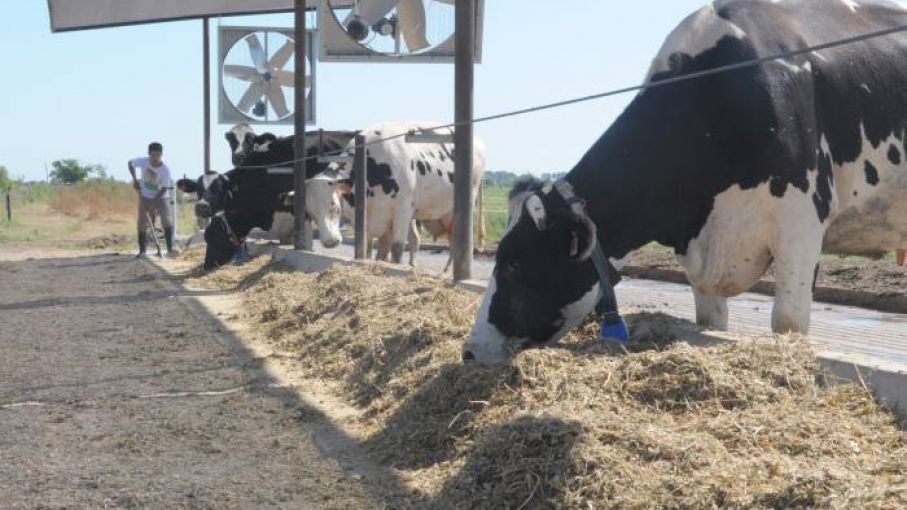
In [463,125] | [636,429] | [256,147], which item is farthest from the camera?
[256,147]

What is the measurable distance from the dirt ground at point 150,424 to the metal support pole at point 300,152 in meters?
Answer: 5.48

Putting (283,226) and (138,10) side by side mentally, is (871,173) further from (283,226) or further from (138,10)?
(138,10)

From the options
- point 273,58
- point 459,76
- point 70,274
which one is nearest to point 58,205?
point 273,58

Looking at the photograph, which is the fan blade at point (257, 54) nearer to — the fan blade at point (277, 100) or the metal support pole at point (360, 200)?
the fan blade at point (277, 100)

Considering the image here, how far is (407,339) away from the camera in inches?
282

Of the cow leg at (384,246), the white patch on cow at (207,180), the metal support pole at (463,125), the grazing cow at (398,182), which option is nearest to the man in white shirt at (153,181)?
the white patch on cow at (207,180)

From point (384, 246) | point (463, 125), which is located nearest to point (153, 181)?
point (384, 246)

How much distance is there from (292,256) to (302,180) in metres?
1.52

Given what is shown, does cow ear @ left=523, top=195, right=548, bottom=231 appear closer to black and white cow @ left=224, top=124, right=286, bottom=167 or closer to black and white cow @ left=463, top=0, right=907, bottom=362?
black and white cow @ left=463, top=0, right=907, bottom=362

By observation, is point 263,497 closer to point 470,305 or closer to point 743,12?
point 470,305

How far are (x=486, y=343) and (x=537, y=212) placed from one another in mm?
690

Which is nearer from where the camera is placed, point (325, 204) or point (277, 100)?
point (325, 204)

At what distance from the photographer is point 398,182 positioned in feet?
51.4

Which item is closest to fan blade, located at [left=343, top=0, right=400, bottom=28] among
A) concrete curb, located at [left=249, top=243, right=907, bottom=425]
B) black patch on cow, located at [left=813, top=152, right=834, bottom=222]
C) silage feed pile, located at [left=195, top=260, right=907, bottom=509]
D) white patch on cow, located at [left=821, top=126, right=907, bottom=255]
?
Answer: silage feed pile, located at [left=195, top=260, right=907, bottom=509]
